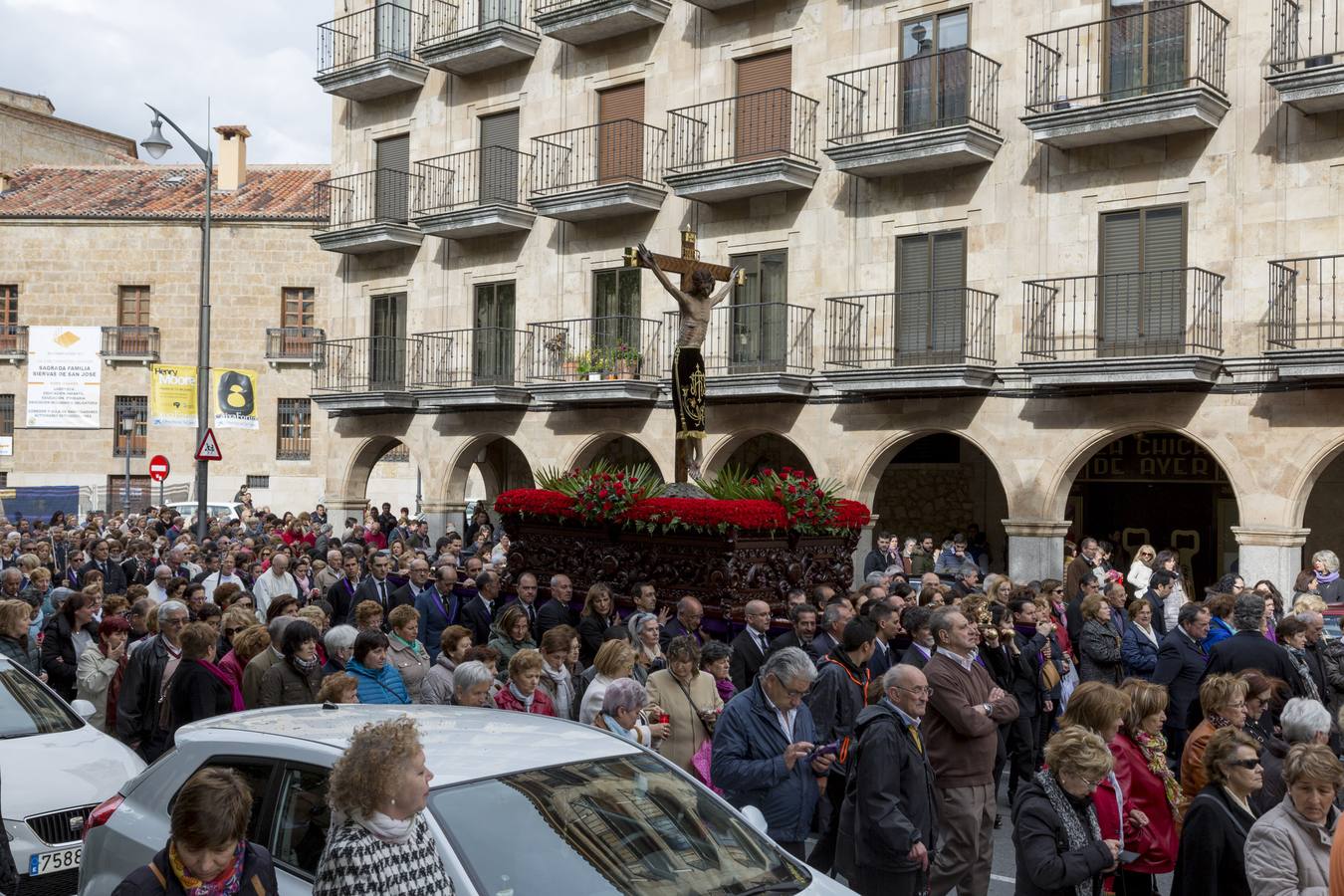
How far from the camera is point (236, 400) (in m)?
38.8

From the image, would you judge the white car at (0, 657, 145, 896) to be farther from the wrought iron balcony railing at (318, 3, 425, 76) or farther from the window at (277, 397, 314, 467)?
the window at (277, 397, 314, 467)

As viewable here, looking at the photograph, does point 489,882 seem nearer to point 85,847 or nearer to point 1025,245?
point 85,847

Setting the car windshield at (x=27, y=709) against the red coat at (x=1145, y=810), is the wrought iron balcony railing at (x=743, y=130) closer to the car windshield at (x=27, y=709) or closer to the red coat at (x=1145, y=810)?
the car windshield at (x=27, y=709)

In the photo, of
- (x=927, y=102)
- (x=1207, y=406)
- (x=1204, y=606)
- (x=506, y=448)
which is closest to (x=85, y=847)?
(x=1204, y=606)

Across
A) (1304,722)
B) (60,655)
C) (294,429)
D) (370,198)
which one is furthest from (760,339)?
(294,429)

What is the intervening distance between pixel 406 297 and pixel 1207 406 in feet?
55.2

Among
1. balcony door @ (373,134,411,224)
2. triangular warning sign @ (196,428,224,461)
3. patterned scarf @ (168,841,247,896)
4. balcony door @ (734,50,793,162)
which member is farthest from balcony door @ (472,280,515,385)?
patterned scarf @ (168,841,247,896)

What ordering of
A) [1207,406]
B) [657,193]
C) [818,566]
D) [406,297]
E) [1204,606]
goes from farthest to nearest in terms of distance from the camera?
[406,297], [657,193], [1207,406], [818,566], [1204,606]

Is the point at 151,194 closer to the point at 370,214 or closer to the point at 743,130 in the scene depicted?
the point at 370,214

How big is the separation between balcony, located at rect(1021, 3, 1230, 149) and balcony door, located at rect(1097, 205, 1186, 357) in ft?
4.06

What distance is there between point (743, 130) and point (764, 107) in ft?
1.83

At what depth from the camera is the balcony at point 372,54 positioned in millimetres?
27719

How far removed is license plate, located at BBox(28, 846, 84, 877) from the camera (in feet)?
23.9

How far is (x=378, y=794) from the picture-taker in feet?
13.6
